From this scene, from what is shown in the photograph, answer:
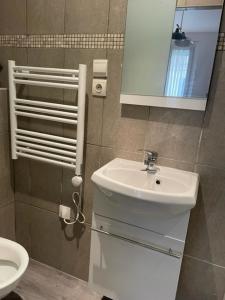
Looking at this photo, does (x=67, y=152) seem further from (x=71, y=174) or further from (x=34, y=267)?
(x=34, y=267)

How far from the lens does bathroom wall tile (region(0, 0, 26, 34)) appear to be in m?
1.49

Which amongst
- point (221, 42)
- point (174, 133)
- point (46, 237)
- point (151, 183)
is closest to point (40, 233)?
point (46, 237)

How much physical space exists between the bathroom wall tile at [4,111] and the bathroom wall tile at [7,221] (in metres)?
0.58

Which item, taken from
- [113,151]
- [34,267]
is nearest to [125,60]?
[113,151]

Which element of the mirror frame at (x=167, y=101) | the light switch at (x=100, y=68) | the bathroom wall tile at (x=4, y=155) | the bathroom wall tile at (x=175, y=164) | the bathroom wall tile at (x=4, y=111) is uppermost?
the light switch at (x=100, y=68)

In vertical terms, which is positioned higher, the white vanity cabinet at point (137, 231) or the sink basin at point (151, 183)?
the sink basin at point (151, 183)

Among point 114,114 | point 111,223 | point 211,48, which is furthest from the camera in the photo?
point 114,114

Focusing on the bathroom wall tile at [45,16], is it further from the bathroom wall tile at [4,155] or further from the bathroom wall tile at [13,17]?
the bathroom wall tile at [4,155]

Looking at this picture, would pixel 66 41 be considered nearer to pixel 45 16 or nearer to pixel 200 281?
pixel 45 16

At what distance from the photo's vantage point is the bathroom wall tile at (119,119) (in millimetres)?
1306

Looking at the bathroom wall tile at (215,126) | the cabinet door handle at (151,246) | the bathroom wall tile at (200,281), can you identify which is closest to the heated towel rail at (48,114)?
the cabinet door handle at (151,246)

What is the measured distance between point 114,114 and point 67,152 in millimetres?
360

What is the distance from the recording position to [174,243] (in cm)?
111

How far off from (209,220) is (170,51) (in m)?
0.89
